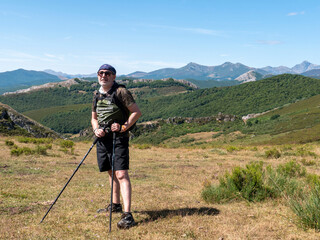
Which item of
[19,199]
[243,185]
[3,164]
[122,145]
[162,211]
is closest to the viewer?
[122,145]

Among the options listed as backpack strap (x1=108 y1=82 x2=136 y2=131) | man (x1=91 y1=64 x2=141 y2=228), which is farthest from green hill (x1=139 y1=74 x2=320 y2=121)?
man (x1=91 y1=64 x2=141 y2=228)

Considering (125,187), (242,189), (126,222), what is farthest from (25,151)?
(242,189)

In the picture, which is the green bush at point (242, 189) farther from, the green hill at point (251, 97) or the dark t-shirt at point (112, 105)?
the green hill at point (251, 97)

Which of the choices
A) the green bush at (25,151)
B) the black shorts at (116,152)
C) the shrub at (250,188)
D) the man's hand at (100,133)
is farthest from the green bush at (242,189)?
the green bush at (25,151)

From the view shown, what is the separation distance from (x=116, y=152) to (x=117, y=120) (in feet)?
2.08

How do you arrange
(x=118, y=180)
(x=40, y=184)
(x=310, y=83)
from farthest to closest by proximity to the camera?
(x=310, y=83), (x=40, y=184), (x=118, y=180)

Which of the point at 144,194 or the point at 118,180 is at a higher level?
the point at 118,180

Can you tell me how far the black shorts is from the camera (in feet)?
16.9

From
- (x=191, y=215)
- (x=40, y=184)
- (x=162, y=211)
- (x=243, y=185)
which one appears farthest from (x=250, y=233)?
(x=40, y=184)

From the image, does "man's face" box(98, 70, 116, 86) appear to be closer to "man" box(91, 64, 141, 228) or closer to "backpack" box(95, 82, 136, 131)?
"man" box(91, 64, 141, 228)

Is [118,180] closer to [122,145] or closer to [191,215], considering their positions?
[122,145]

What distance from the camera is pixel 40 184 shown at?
8336 millimetres

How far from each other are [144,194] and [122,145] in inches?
121

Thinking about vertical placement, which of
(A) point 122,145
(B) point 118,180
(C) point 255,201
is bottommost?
(C) point 255,201
